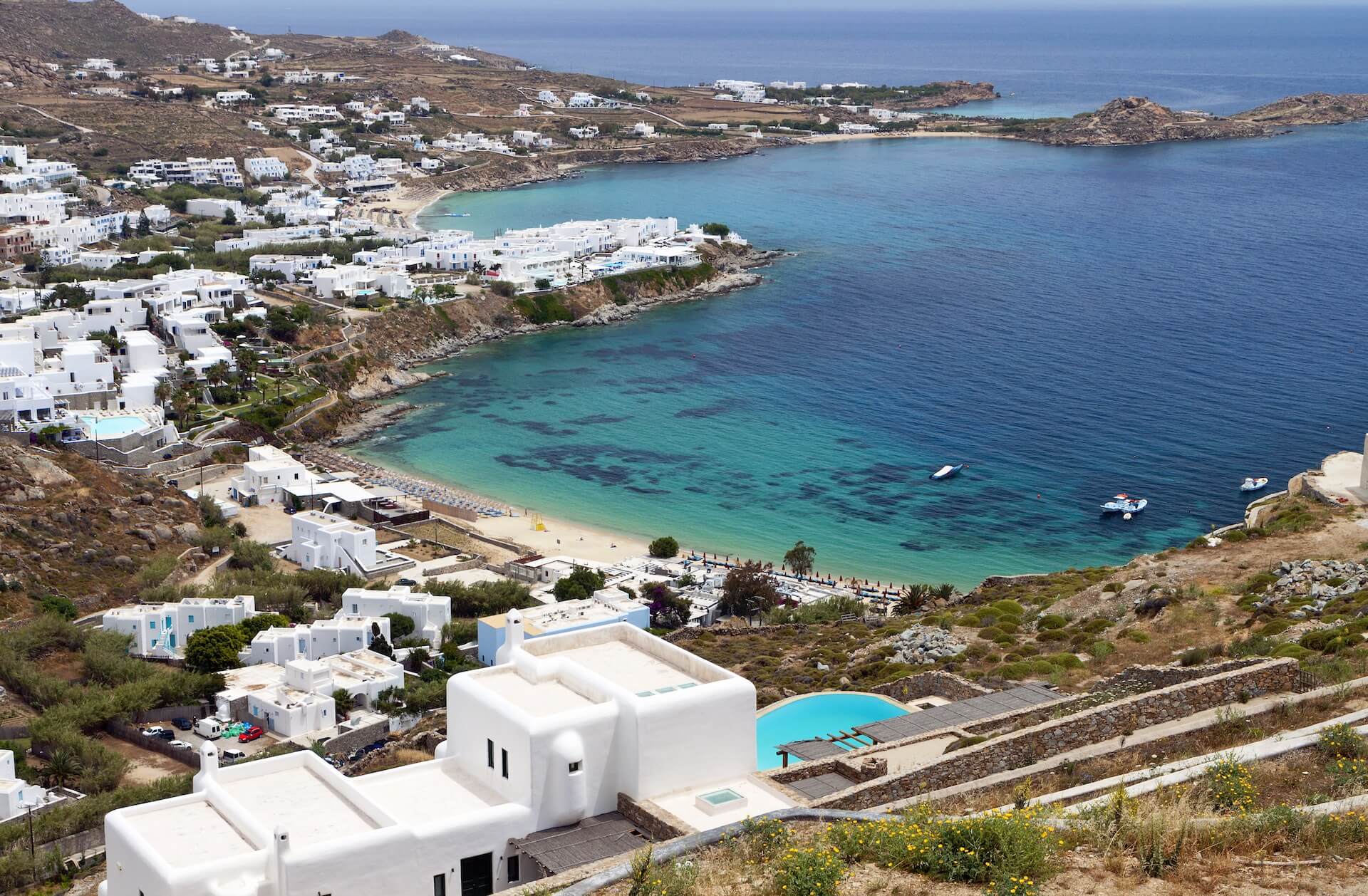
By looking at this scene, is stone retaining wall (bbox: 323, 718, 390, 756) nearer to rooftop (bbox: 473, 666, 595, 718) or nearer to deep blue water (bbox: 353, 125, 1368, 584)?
rooftop (bbox: 473, 666, 595, 718)

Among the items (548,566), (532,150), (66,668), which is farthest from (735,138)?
(66,668)

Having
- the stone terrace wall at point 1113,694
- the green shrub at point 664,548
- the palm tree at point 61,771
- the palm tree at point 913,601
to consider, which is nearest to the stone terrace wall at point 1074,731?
the stone terrace wall at point 1113,694

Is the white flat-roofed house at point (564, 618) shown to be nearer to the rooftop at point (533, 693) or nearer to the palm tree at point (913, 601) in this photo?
the palm tree at point (913, 601)

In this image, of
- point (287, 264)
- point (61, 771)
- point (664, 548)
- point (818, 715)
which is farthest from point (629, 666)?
point (287, 264)

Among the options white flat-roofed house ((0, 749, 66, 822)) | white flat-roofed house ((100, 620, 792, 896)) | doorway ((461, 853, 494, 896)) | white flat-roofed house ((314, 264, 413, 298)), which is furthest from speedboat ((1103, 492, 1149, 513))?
white flat-roofed house ((314, 264, 413, 298))

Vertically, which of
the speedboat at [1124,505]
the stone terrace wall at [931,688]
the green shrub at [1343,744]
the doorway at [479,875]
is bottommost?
the speedboat at [1124,505]
